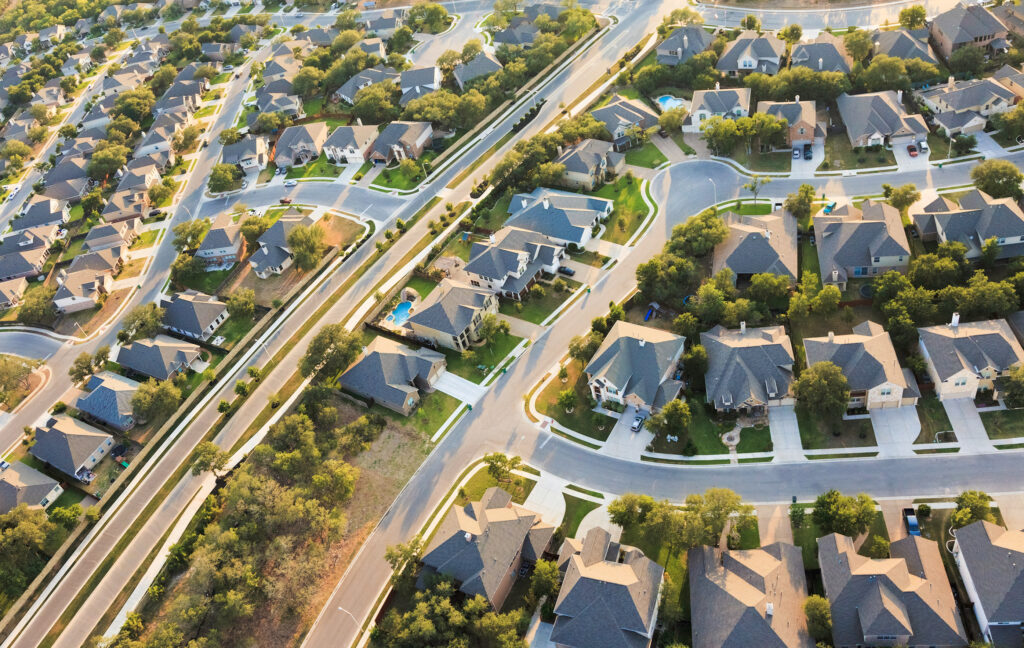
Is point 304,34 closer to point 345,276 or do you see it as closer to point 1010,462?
point 345,276

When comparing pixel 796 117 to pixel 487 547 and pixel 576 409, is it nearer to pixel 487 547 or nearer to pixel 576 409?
pixel 576 409

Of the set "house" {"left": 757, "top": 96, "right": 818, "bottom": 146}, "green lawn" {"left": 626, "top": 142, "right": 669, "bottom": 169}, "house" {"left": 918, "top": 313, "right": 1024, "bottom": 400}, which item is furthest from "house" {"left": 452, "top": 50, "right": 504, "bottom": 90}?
"house" {"left": 918, "top": 313, "right": 1024, "bottom": 400}

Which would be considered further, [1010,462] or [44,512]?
[44,512]

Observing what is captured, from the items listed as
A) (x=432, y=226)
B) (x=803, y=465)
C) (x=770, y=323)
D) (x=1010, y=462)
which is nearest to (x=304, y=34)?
(x=432, y=226)

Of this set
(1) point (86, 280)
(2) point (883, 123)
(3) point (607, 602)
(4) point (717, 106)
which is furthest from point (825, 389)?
(1) point (86, 280)

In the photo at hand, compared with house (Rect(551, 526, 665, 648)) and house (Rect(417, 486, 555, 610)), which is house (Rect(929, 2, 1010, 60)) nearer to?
house (Rect(551, 526, 665, 648))
